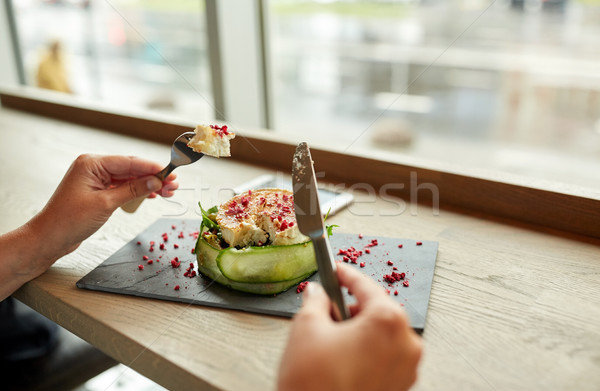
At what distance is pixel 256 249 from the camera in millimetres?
810

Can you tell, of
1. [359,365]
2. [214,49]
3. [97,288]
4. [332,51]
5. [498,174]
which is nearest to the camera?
[359,365]

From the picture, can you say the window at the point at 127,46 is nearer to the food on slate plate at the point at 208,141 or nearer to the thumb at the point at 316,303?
the food on slate plate at the point at 208,141

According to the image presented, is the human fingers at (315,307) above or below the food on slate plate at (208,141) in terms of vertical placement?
below

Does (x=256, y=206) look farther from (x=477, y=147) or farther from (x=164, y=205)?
(x=477, y=147)

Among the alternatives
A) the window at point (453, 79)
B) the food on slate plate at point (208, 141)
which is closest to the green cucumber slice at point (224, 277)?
the food on slate plate at point (208, 141)

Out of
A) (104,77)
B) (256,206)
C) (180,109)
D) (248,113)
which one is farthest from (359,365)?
(104,77)

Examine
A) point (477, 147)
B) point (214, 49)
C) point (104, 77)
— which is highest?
point (214, 49)

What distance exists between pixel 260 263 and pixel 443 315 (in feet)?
0.94

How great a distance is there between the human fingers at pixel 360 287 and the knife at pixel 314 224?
14 mm

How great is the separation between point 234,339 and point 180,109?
448 cm

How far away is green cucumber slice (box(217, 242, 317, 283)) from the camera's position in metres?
0.81

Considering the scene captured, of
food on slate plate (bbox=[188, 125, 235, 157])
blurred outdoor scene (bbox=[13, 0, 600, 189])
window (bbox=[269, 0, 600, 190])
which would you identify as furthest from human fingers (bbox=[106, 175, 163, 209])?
window (bbox=[269, 0, 600, 190])

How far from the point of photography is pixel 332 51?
4320 millimetres

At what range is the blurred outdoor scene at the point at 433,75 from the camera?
3166 millimetres
